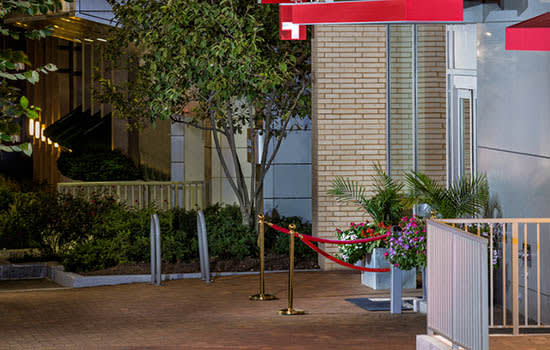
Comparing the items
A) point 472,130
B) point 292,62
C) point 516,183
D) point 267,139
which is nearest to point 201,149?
point 267,139

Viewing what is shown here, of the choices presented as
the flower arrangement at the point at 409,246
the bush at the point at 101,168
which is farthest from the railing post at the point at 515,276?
the bush at the point at 101,168

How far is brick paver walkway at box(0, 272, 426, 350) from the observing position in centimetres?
923

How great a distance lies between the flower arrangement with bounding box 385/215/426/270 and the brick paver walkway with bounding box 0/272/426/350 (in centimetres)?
67

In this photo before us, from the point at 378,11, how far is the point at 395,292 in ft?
11.5

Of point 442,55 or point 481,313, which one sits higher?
point 442,55

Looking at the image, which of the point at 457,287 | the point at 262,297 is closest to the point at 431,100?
the point at 262,297

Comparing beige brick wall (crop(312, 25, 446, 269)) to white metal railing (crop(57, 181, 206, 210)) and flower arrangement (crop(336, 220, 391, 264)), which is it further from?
white metal railing (crop(57, 181, 206, 210))

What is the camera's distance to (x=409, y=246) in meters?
10.6

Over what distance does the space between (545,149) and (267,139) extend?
27.5 feet

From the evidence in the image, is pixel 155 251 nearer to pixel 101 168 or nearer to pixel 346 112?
pixel 346 112

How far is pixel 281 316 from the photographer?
10.8 meters

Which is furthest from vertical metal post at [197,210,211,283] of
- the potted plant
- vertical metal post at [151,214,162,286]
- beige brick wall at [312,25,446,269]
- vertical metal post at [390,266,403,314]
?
vertical metal post at [390,266,403,314]

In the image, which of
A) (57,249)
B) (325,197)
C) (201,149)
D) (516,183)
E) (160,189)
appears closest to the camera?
(516,183)

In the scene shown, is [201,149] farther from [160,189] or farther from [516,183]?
[516,183]
